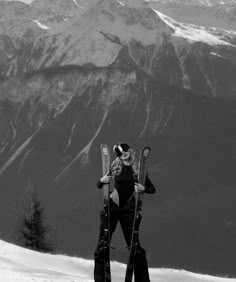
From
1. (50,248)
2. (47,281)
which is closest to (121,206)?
(47,281)

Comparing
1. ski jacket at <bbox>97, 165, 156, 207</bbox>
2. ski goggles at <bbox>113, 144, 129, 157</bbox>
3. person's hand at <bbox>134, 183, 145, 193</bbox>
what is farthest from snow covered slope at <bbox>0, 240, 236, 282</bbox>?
person's hand at <bbox>134, 183, 145, 193</bbox>

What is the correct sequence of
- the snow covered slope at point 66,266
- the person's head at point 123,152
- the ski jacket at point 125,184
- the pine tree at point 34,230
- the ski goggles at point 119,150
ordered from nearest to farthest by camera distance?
the ski jacket at point 125,184 < the person's head at point 123,152 < the ski goggles at point 119,150 < the snow covered slope at point 66,266 < the pine tree at point 34,230

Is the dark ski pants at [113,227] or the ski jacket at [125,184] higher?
the ski jacket at [125,184]

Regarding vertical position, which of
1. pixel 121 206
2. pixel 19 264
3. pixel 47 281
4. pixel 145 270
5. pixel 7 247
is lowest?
pixel 7 247

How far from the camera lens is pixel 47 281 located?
26297 millimetres

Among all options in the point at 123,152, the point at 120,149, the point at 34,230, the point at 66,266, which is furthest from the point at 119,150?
the point at 34,230

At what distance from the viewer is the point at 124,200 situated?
21.9 meters

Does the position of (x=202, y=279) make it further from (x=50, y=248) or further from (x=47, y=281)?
(x=50, y=248)

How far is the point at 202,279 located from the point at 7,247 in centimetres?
1040

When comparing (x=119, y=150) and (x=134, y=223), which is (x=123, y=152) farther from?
(x=134, y=223)

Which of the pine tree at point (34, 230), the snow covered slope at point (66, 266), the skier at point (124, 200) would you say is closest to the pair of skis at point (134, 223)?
the skier at point (124, 200)

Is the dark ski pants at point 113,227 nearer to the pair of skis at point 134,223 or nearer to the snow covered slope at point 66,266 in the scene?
the pair of skis at point 134,223

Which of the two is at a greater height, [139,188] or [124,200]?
[139,188]

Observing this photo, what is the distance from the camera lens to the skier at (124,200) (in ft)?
71.4
